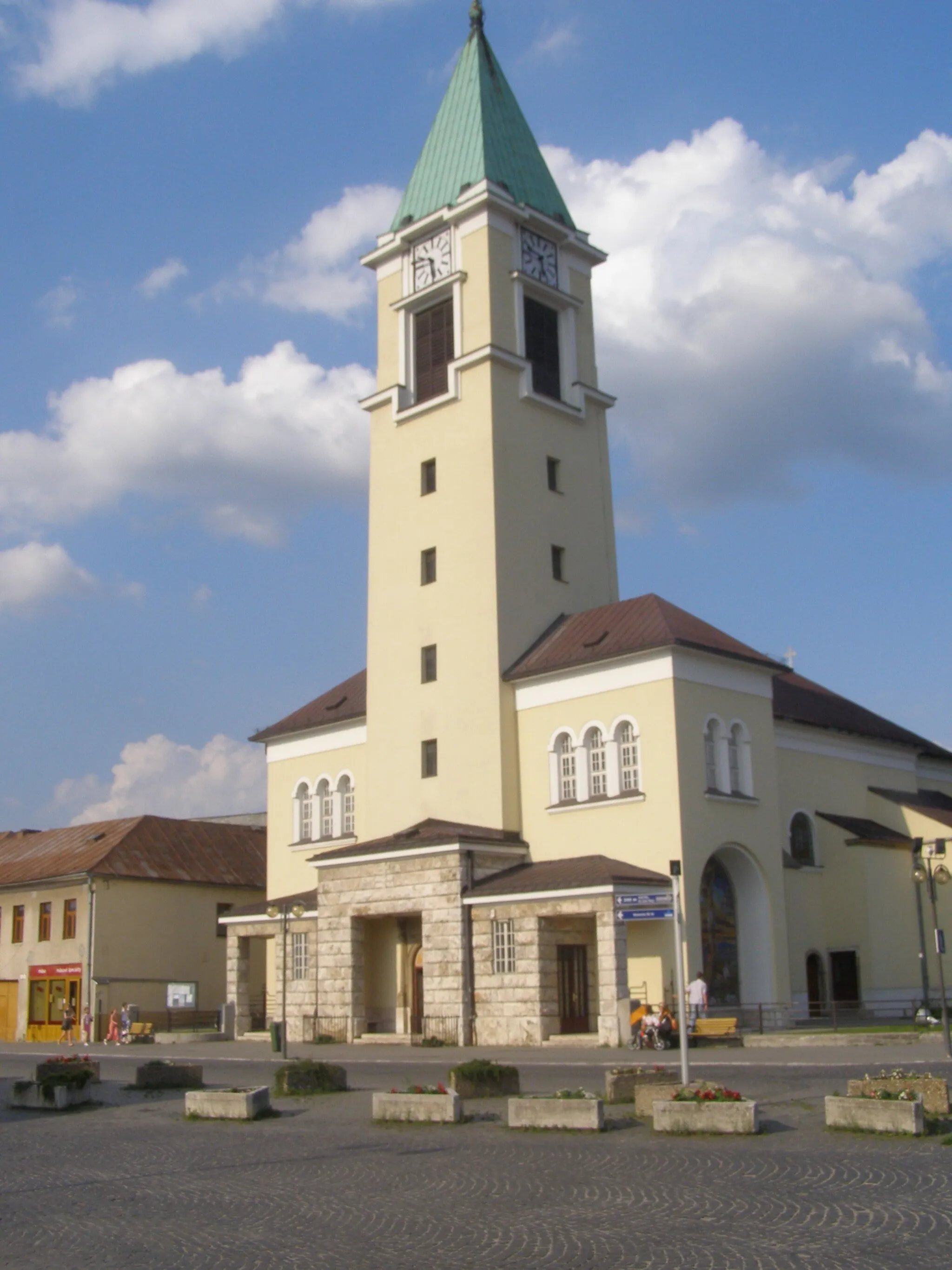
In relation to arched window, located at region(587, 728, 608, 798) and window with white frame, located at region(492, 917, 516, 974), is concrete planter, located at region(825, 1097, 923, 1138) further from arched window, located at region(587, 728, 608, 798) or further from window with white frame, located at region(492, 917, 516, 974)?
arched window, located at region(587, 728, 608, 798)

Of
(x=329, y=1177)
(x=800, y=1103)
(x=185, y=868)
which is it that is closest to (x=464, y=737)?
(x=185, y=868)

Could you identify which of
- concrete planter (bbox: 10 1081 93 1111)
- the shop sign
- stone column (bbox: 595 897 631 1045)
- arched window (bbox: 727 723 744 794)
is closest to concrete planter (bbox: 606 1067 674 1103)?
concrete planter (bbox: 10 1081 93 1111)

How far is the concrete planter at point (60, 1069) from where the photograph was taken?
2103 centimetres

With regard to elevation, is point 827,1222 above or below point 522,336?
below

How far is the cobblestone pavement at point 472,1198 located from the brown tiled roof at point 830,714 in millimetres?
27469

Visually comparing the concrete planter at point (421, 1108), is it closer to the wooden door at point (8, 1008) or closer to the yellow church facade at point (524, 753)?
the yellow church facade at point (524, 753)

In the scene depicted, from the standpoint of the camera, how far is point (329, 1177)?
496 inches

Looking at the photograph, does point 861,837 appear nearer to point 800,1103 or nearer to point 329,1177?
point 800,1103

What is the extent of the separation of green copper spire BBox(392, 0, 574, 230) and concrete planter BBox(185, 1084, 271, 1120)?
1292 inches

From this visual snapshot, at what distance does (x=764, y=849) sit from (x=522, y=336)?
1781cm

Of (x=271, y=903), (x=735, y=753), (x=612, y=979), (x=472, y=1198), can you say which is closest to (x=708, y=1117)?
(x=472, y=1198)

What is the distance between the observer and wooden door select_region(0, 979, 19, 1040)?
4888 cm

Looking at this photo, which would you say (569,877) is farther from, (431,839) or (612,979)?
(431,839)

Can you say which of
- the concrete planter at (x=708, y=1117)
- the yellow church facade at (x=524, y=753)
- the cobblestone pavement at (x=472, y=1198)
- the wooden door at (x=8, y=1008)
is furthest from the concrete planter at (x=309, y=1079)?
the wooden door at (x=8, y=1008)
